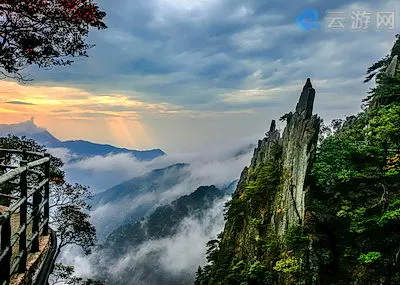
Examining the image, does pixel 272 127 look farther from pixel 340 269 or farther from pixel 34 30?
pixel 34 30

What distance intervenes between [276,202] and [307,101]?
688 cm

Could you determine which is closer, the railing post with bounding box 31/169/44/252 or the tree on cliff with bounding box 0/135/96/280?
the railing post with bounding box 31/169/44/252

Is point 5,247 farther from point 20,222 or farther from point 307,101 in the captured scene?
point 307,101

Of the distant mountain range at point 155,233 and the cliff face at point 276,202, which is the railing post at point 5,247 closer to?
the cliff face at point 276,202

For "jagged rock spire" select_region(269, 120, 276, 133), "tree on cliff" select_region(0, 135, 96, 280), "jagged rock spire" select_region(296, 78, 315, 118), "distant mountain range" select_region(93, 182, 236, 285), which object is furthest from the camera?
"distant mountain range" select_region(93, 182, 236, 285)

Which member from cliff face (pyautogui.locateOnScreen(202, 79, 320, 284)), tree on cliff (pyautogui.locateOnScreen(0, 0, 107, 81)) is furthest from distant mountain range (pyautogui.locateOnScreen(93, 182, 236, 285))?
tree on cliff (pyautogui.locateOnScreen(0, 0, 107, 81))

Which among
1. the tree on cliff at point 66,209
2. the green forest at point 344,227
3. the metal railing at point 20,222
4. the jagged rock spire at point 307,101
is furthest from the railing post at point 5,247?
the jagged rock spire at point 307,101

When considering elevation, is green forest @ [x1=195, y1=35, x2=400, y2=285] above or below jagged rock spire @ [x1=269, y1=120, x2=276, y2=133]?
below

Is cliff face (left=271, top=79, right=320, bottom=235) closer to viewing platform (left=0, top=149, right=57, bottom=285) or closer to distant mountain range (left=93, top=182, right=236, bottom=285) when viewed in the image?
viewing platform (left=0, top=149, right=57, bottom=285)

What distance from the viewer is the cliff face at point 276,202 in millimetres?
20000

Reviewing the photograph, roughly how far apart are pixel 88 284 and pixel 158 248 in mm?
145348

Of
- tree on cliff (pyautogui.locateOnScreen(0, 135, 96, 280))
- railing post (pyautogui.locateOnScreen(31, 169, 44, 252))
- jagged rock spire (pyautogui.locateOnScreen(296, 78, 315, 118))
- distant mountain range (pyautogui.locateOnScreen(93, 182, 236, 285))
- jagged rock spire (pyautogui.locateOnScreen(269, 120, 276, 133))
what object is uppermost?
jagged rock spire (pyautogui.locateOnScreen(296, 78, 315, 118))

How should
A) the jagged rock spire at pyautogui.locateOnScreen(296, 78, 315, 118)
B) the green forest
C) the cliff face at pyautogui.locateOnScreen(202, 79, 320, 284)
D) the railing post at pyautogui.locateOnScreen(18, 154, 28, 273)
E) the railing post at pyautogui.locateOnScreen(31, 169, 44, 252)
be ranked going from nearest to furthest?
the railing post at pyautogui.locateOnScreen(18, 154, 28, 273)
the railing post at pyautogui.locateOnScreen(31, 169, 44, 252)
the green forest
the cliff face at pyautogui.locateOnScreen(202, 79, 320, 284)
the jagged rock spire at pyautogui.locateOnScreen(296, 78, 315, 118)

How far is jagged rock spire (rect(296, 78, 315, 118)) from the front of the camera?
23.5m
